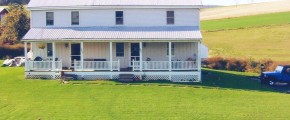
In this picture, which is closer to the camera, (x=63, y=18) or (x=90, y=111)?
(x=90, y=111)

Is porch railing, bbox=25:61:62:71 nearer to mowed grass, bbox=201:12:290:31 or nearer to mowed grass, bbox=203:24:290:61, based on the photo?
mowed grass, bbox=203:24:290:61

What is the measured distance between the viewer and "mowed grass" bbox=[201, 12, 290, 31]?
8650 cm

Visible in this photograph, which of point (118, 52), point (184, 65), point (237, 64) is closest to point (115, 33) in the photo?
point (118, 52)

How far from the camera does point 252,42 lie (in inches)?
2965

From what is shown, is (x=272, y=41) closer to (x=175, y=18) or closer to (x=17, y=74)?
(x=175, y=18)

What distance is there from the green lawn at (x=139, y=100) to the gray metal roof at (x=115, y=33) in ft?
11.2

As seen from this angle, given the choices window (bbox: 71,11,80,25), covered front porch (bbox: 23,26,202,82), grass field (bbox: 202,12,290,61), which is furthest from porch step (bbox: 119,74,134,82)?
grass field (bbox: 202,12,290,61)

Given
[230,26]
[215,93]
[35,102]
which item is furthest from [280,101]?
[230,26]

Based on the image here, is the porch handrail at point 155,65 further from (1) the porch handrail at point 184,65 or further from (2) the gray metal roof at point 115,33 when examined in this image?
(2) the gray metal roof at point 115,33

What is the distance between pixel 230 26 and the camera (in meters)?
87.5

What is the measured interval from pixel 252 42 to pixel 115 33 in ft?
109

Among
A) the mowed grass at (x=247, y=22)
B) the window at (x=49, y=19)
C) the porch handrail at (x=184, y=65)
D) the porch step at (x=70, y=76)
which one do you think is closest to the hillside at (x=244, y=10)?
the mowed grass at (x=247, y=22)

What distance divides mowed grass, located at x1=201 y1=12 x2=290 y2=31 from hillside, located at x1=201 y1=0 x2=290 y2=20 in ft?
19.9

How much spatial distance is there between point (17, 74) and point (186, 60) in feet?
43.3
